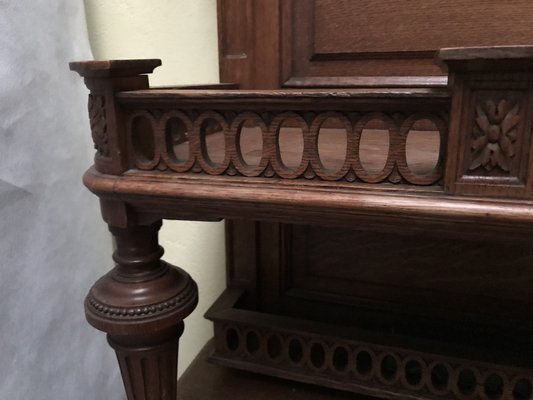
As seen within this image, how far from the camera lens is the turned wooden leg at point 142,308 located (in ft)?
1.64

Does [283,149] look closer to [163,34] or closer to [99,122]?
[99,122]

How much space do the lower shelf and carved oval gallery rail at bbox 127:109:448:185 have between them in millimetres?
339

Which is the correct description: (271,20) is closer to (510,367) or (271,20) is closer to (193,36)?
(193,36)

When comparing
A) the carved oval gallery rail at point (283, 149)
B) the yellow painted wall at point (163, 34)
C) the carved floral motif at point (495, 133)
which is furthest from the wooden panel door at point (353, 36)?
the carved floral motif at point (495, 133)

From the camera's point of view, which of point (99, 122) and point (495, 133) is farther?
point (99, 122)

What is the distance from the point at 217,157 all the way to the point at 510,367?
50 centimetres

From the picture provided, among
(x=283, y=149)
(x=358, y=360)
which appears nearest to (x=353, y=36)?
(x=283, y=149)

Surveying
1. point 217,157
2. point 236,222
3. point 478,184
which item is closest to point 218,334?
point 236,222

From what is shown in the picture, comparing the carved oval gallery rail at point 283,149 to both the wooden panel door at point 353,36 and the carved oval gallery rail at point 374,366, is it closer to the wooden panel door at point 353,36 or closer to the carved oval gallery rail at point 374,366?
the wooden panel door at point 353,36

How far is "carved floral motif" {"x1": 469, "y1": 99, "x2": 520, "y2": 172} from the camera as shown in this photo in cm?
35

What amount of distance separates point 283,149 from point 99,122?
0.61ft

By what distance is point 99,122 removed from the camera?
0.46 meters

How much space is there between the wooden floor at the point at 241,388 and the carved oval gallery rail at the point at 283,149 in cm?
45

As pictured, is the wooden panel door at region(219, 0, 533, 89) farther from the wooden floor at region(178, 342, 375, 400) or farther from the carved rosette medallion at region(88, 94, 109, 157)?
the wooden floor at region(178, 342, 375, 400)
